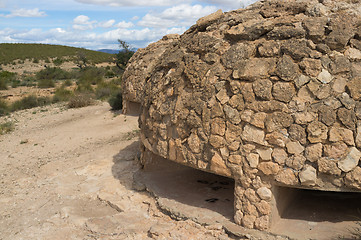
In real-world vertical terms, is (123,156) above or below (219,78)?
below

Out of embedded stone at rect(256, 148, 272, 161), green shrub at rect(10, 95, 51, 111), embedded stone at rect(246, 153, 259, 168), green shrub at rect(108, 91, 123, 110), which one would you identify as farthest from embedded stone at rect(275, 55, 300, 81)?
green shrub at rect(10, 95, 51, 111)

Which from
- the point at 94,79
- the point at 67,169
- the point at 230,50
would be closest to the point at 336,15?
the point at 230,50

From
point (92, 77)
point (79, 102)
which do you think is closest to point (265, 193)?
point (79, 102)

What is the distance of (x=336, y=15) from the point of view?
3.82 m

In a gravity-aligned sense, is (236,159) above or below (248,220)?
above

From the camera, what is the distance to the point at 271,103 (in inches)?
150

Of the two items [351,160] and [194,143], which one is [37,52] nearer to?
[194,143]

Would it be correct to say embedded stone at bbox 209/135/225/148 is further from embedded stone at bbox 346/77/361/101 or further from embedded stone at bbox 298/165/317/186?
embedded stone at bbox 346/77/361/101

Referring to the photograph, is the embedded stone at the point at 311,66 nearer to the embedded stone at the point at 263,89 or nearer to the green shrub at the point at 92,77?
the embedded stone at the point at 263,89

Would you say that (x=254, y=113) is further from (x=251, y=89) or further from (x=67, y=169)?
(x=67, y=169)

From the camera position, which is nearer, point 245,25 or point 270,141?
point 270,141

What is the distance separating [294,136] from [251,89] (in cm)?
74

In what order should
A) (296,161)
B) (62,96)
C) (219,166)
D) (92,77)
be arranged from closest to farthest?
(296,161)
(219,166)
(62,96)
(92,77)

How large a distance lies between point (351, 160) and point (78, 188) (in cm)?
452
